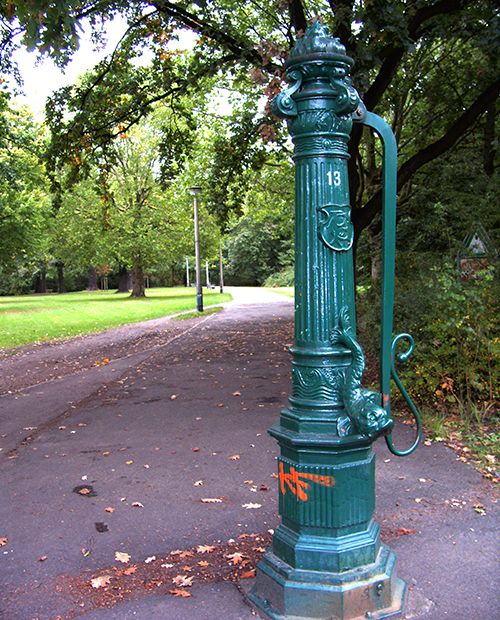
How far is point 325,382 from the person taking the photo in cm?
249

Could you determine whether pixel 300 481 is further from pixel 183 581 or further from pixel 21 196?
pixel 21 196

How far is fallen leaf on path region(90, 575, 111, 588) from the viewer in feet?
9.60

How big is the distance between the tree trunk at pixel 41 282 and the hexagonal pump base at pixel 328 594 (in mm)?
59830

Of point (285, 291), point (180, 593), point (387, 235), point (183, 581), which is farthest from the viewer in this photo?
point (285, 291)

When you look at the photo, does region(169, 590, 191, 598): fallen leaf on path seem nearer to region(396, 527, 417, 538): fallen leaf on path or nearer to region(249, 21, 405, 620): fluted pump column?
region(249, 21, 405, 620): fluted pump column

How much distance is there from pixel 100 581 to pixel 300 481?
141 cm

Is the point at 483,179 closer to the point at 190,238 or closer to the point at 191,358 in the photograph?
the point at 191,358

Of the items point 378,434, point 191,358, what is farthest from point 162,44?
point 378,434

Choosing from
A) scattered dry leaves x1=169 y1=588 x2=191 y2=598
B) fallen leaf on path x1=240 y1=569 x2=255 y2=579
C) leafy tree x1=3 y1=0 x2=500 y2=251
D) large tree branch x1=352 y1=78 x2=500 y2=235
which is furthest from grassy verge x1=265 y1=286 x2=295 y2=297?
scattered dry leaves x1=169 y1=588 x2=191 y2=598

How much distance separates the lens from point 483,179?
9.53 metres

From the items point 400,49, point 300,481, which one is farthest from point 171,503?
point 400,49

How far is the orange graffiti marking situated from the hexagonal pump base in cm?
37

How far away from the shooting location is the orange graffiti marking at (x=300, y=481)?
8.09 feet

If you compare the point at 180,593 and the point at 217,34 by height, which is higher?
the point at 217,34
